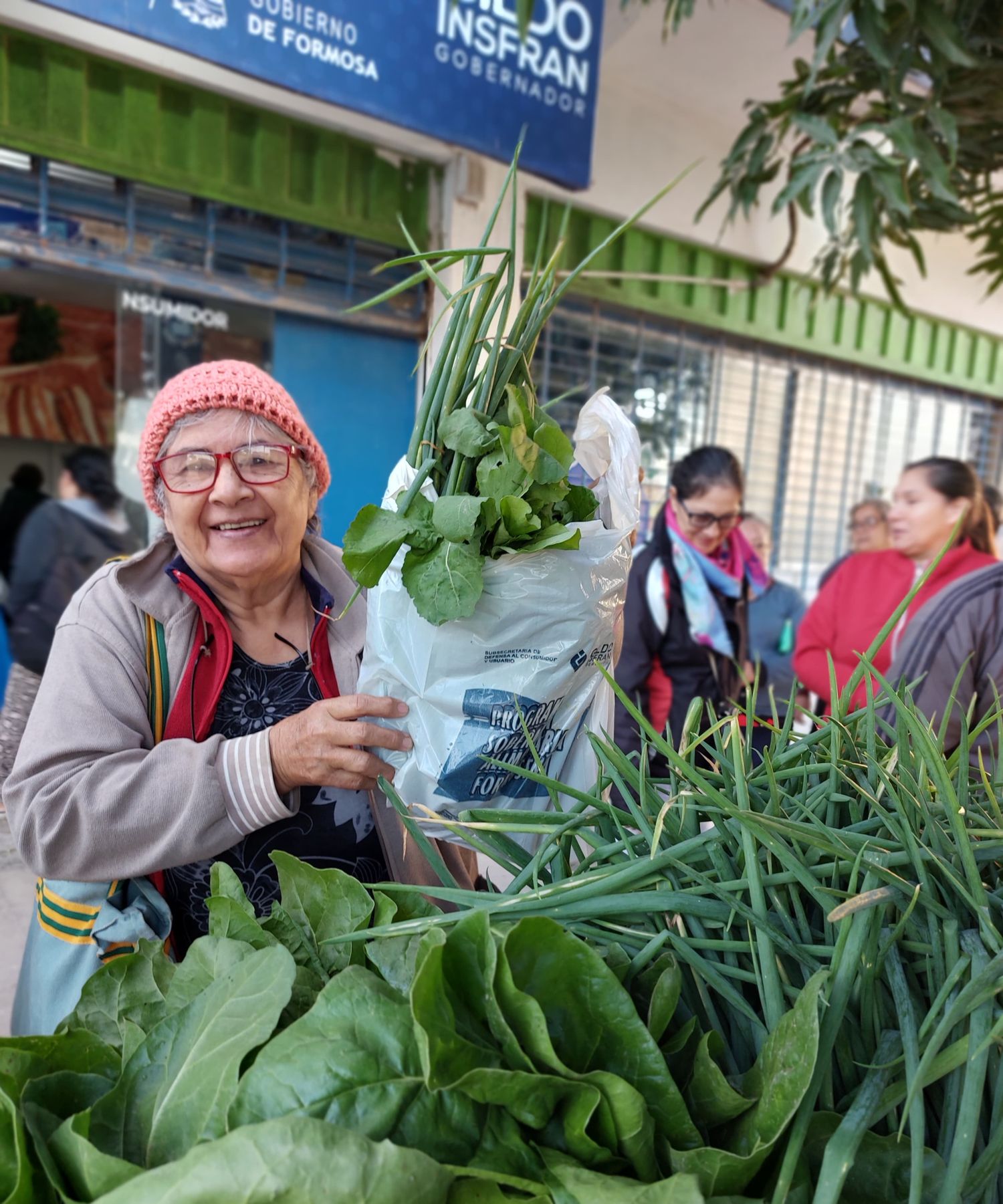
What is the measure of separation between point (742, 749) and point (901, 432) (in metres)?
8.00

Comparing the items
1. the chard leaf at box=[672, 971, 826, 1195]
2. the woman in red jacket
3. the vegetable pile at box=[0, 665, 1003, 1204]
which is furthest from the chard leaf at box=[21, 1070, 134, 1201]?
the woman in red jacket

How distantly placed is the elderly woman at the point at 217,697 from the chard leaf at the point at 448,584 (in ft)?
0.59

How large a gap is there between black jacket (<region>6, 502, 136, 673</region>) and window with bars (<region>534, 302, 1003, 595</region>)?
2.69 metres

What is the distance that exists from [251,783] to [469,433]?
22.7 inches

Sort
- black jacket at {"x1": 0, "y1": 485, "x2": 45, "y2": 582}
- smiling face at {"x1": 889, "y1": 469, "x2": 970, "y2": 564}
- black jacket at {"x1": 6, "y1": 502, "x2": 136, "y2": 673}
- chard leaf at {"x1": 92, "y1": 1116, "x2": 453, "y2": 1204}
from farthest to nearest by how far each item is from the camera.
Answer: black jacket at {"x1": 0, "y1": 485, "x2": 45, "y2": 582} < black jacket at {"x1": 6, "y1": 502, "x2": 136, "y2": 673} < smiling face at {"x1": 889, "y1": 469, "x2": 970, "y2": 564} < chard leaf at {"x1": 92, "y1": 1116, "x2": 453, "y2": 1204}

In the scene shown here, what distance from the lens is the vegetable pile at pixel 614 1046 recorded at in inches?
22.2

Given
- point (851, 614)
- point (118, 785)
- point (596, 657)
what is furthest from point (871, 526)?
point (118, 785)

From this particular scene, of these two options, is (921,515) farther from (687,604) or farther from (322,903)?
(322,903)

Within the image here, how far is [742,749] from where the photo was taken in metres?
0.81

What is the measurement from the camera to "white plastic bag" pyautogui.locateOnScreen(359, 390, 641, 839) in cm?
101

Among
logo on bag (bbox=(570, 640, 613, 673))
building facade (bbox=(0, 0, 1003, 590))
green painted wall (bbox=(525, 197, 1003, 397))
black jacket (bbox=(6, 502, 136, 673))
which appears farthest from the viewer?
green painted wall (bbox=(525, 197, 1003, 397))

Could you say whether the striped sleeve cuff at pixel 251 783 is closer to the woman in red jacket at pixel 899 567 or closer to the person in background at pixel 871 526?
the woman in red jacket at pixel 899 567

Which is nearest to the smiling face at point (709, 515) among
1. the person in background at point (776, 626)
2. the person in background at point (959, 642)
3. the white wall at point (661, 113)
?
the person in background at point (959, 642)

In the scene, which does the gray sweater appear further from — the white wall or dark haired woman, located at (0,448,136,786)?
the white wall
